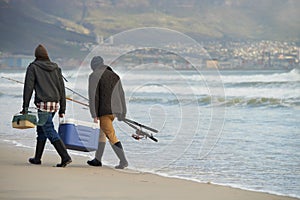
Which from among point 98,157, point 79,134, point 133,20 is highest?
point 133,20

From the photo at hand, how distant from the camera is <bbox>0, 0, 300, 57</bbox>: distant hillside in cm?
4550

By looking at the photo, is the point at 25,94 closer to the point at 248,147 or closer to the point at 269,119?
the point at 248,147

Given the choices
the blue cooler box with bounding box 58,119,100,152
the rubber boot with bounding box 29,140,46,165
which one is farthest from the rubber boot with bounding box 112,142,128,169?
the rubber boot with bounding box 29,140,46,165

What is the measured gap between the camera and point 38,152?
745cm

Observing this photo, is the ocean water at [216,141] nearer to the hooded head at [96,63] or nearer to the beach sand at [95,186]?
the beach sand at [95,186]

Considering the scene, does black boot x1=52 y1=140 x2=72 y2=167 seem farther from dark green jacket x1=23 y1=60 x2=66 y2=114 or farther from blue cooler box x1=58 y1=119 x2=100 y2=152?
dark green jacket x1=23 y1=60 x2=66 y2=114

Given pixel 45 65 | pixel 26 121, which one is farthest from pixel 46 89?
pixel 26 121

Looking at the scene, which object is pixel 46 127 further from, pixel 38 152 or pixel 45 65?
pixel 45 65

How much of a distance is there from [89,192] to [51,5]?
4633 centimetres

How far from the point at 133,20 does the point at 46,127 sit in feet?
136

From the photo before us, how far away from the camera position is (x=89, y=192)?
5.99m

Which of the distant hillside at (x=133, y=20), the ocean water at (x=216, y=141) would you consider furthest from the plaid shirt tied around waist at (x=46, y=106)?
the distant hillside at (x=133, y=20)

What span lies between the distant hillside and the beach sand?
36.2 meters

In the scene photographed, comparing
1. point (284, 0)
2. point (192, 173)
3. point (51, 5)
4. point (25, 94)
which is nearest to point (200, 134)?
point (192, 173)
